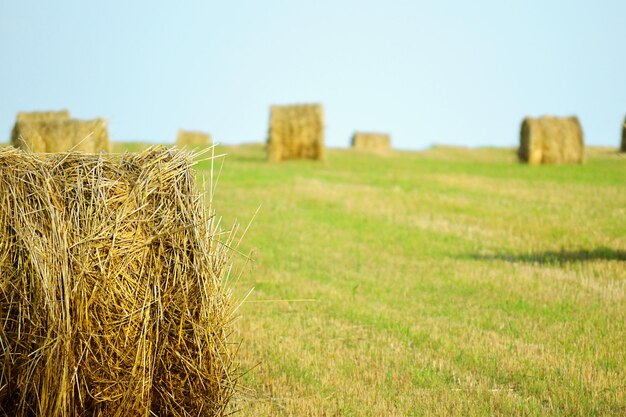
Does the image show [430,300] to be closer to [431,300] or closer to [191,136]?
[431,300]

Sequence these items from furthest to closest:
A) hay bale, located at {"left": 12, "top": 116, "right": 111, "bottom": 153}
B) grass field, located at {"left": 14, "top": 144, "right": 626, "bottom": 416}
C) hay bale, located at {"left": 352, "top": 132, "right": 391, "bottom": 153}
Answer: hay bale, located at {"left": 352, "top": 132, "right": 391, "bottom": 153} < hay bale, located at {"left": 12, "top": 116, "right": 111, "bottom": 153} < grass field, located at {"left": 14, "top": 144, "right": 626, "bottom": 416}

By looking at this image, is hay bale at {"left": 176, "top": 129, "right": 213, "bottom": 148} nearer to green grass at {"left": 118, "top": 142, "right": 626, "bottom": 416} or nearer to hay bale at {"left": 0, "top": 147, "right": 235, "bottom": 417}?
green grass at {"left": 118, "top": 142, "right": 626, "bottom": 416}

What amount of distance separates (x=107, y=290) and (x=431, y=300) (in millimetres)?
5739

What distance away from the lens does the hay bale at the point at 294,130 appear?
95.5 feet

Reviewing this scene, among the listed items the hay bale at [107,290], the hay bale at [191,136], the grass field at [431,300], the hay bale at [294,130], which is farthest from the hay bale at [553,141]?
the hay bale at [107,290]

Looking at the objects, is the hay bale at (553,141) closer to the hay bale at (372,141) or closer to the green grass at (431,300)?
the green grass at (431,300)

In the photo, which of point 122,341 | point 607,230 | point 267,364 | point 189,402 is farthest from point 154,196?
point 607,230

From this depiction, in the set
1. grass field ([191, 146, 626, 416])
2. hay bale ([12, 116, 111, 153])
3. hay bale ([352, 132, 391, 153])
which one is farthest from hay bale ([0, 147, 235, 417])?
hay bale ([352, 132, 391, 153])

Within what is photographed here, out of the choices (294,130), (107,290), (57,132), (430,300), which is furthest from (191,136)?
(107,290)

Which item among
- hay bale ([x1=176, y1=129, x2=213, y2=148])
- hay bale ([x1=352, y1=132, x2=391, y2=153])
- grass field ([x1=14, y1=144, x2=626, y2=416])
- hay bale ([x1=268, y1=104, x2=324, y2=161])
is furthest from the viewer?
hay bale ([x1=352, y1=132, x2=391, y2=153])

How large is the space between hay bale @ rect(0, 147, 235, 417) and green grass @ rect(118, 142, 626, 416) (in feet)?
3.24

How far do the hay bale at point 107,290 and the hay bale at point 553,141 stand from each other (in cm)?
2555

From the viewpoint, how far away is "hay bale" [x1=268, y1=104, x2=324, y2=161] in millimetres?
29109

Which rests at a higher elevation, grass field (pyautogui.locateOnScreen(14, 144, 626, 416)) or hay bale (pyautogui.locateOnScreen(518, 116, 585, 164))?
hay bale (pyautogui.locateOnScreen(518, 116, 585, 164))
